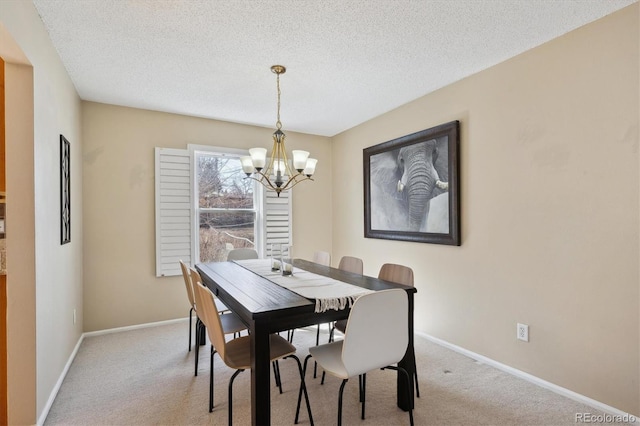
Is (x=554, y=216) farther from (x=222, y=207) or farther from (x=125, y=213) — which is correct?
(x=125, y=213)

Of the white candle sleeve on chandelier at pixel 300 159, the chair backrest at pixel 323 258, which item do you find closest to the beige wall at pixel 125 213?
the chair backrest at pixel 323 258

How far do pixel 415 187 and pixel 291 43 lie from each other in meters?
1.90

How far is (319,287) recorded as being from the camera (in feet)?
7.24

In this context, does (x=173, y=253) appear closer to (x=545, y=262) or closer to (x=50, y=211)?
(x=50, y=211)

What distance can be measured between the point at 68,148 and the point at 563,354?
4197 millimetres

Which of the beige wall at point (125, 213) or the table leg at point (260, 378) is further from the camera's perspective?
the beige wall at point (125, 213)

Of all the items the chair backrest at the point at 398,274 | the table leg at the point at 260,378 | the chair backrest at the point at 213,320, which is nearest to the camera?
the table leg at the point at 260,378

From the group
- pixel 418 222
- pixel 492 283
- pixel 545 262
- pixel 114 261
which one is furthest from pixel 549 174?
pixel 114 261

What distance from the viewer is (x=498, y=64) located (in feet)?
8.98

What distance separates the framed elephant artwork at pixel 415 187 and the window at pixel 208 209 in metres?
1.31

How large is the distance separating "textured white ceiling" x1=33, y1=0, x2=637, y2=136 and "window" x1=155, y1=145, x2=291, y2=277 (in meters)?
0.82

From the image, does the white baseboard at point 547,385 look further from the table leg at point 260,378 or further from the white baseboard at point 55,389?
the white baseboard at point 55,389

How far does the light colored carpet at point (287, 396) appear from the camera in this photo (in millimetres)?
2068

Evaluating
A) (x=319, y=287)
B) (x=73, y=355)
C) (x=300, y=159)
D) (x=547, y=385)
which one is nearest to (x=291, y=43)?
(x=300, y=159)
